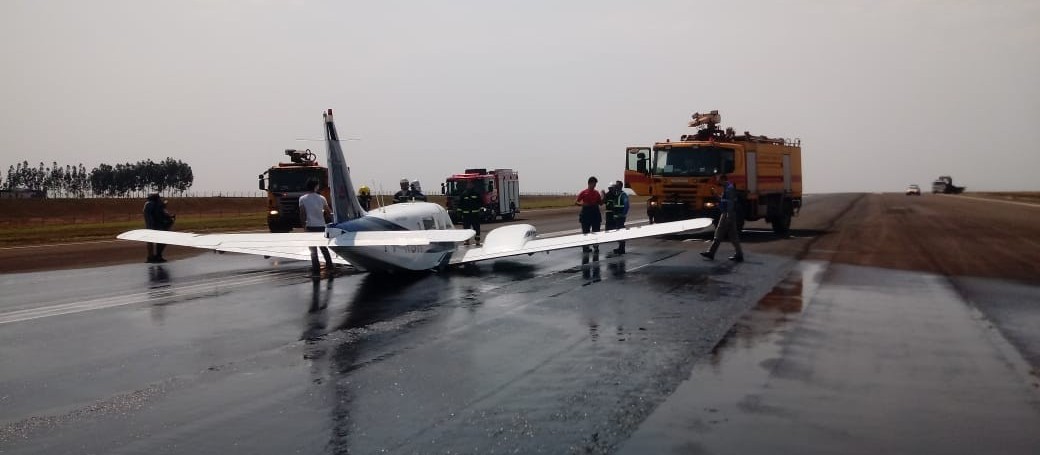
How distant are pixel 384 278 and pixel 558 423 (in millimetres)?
11460

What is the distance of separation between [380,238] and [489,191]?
3135 centimetres

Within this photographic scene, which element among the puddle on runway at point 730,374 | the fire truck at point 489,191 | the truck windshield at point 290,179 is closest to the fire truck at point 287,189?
the truck windshield at point 290,179

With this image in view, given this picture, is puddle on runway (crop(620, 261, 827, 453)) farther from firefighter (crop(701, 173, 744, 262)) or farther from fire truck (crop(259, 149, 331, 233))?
fire truck (crop(259, 149, 331, 233))

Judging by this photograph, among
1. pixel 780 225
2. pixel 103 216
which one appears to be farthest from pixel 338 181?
pixel 103 216

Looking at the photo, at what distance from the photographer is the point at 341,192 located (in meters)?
16.8

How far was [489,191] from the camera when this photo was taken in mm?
46406

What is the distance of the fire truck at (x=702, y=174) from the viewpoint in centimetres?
2892

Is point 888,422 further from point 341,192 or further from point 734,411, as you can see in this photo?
point 341,192

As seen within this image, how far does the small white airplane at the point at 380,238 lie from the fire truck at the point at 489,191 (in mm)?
24422

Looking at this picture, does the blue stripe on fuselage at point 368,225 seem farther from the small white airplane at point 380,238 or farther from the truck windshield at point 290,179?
the truck windshield at point 290,179

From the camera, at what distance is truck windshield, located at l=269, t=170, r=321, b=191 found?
3550cm

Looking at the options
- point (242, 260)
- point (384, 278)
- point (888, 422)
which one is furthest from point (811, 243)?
point (888, 422)

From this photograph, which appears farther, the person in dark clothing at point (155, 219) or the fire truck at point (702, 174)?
the fire truck at point (702, 174)

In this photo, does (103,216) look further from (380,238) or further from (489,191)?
(380,238)
